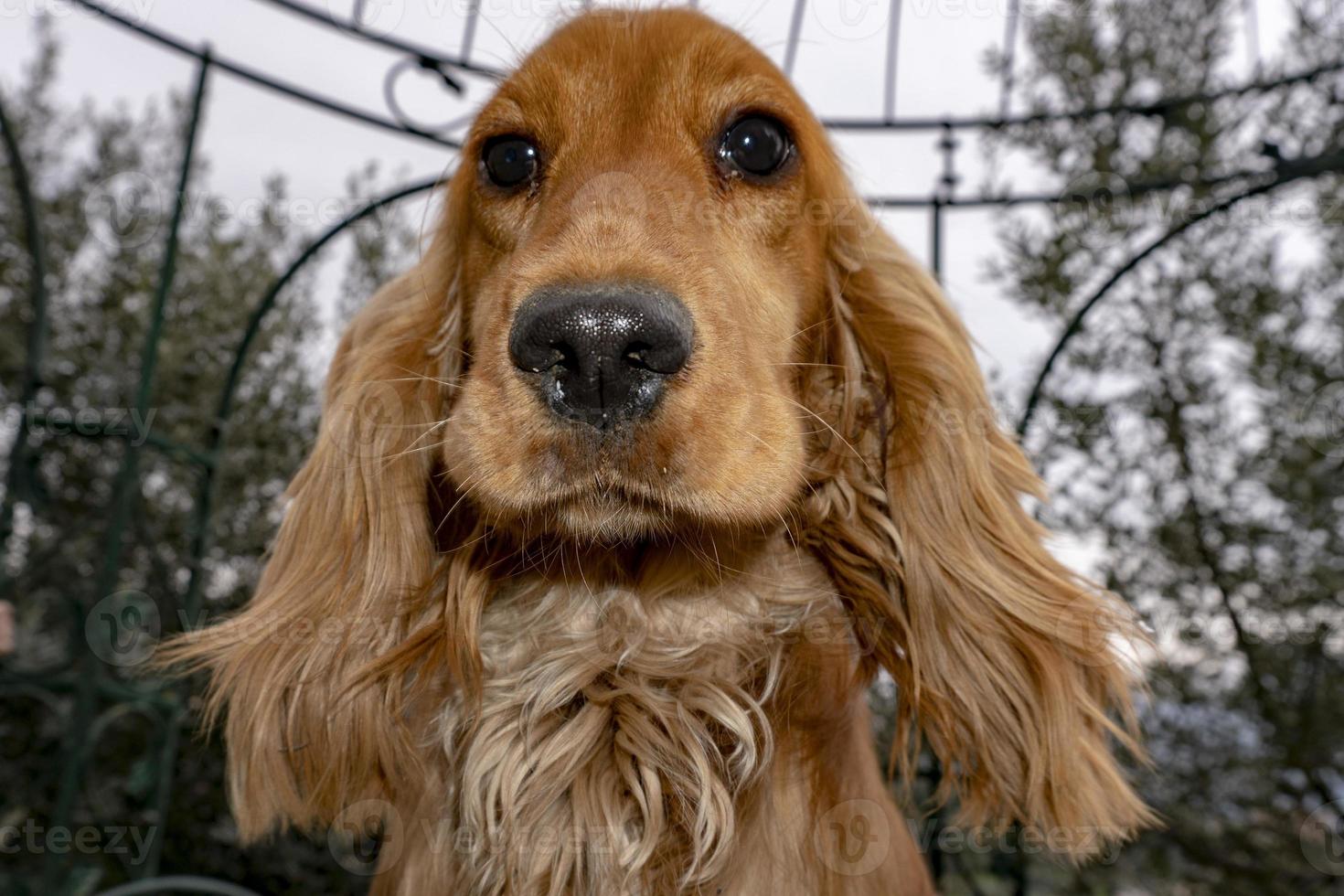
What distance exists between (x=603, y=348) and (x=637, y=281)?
0.35 ft

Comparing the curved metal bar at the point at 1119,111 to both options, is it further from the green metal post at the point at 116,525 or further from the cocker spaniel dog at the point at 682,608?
the green metal post at the point at 116,525

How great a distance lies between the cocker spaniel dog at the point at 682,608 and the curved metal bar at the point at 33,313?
978 millimetres

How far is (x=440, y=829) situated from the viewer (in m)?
1.44

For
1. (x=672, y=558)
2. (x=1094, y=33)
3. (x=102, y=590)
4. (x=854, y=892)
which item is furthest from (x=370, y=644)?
(x=1094, y=33)

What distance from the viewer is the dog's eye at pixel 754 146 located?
1506 millimetres

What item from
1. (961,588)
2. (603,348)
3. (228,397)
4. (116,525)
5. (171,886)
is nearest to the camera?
(603,348)

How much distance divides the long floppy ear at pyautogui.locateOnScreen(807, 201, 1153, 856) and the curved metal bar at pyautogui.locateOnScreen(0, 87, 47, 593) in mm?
1710

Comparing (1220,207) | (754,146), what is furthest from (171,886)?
(1220,207)

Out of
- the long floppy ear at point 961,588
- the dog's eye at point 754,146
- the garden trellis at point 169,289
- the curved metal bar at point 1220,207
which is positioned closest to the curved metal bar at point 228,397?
the garden trellis at point 169,289

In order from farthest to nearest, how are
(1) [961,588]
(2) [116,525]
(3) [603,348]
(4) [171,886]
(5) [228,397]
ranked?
1. (5) [228,397]
2. (2) [116,525]
3. (4) [171,886]
4. (1) [961,588]
5. (3) [603,348]

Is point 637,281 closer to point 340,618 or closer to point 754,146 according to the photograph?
point 754,146

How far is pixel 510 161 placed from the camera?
154cm

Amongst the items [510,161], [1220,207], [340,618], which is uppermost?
[1220,207]

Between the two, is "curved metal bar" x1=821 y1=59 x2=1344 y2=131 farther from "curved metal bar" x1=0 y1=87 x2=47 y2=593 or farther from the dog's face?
"curved metal bar" x1=0 y1=87 x2=47 y2=593
